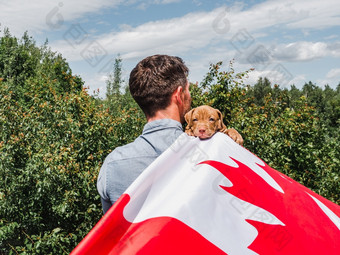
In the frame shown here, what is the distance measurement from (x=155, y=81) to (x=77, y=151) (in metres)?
4.96

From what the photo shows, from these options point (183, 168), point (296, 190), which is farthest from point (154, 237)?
point (296, 190)

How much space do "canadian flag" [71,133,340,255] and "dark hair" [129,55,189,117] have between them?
310 millimetres

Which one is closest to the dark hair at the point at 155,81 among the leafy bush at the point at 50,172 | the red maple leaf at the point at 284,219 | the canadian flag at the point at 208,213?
the canadian flag at the point at 208,213

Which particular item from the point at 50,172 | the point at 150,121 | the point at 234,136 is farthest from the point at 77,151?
the point at 150,121

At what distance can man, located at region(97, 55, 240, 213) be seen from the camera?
206cm

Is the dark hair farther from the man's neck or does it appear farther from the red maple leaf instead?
the red maple leaf

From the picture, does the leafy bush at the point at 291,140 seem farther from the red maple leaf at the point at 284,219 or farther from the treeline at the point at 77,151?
the red maple leaf at the point at 284,219

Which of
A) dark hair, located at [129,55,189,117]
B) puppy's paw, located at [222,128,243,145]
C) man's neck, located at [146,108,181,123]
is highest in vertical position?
dark hair, located at [129,55,189,117]

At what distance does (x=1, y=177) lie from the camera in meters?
6.09

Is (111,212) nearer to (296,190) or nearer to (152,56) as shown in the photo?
(152,56)

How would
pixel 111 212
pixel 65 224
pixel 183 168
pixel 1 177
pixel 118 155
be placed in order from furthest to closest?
1. pixel 65 224
2. pixel 1 177
3. pixel 183 168
4. pixel 118 155
5. pixel 111 212

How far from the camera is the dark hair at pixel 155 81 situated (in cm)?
222

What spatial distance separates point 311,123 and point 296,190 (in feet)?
20.5

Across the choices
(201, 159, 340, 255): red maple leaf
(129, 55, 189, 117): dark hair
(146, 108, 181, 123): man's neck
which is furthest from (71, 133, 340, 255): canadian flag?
(129, 55, 189, 117): dark hair
